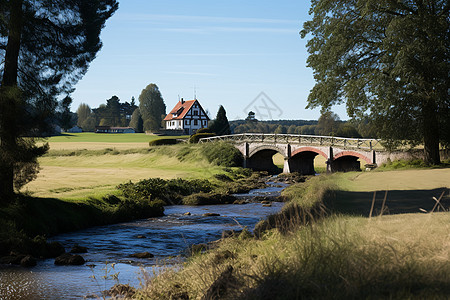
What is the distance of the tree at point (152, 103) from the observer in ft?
439

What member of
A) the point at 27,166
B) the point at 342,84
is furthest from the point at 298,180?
the point at 27,166

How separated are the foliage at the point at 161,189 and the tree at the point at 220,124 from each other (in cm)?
4869

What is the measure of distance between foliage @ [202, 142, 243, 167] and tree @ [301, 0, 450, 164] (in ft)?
70.2

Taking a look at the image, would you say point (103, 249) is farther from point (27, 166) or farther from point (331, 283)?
point (331, 283)

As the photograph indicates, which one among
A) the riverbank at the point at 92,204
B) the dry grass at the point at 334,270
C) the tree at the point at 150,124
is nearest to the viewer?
the dry grass at the point at 334,270

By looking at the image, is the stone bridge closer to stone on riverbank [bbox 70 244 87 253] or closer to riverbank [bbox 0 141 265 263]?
riverbank [bbox 0 141 265 263]

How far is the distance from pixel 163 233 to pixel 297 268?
1142 cm

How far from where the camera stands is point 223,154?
54.3 metres

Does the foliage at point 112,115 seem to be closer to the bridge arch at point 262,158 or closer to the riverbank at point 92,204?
the bridge arch at point 262,158

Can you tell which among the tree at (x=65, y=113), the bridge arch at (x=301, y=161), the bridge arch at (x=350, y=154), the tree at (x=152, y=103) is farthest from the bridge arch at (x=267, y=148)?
the tree at (x=152, y=103)

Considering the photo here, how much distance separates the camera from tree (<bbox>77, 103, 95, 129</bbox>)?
16777cm

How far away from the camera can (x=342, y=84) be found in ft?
101

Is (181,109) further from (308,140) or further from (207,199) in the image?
(207,199)

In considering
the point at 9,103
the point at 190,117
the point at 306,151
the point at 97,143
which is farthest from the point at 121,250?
the point at 190,117
